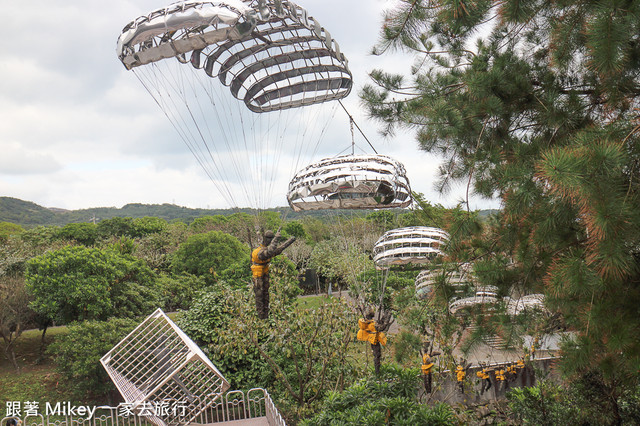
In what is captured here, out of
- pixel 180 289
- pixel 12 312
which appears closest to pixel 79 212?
pixel 180 289

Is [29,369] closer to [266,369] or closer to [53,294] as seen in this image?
[53,294]

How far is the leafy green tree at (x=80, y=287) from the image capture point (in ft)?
35.3

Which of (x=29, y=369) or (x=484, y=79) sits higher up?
(x=484, y=79)

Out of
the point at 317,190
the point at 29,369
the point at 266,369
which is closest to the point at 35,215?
the point at 29,369

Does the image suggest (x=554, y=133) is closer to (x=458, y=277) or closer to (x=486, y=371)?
(x=458, y=277)

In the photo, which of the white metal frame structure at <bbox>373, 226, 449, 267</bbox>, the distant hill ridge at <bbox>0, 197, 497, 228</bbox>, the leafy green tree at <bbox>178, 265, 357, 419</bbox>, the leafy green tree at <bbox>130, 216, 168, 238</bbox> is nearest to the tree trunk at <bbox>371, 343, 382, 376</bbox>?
the leafy green tree at <bbox>178, 265, 357, 419</bbox>

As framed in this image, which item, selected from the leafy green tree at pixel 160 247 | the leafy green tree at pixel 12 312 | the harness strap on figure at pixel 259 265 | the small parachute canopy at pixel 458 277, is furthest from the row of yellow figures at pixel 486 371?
the leafy green tree at pixel 160 247

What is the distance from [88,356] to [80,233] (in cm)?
2063

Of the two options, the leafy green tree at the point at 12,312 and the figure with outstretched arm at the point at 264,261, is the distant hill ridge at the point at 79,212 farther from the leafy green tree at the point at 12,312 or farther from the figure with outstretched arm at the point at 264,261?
the figure with outstretched arm at the point at 264,261

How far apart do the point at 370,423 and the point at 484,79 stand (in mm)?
3389

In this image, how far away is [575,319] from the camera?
118 inches

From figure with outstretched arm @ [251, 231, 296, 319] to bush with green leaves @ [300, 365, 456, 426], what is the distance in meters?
1.80

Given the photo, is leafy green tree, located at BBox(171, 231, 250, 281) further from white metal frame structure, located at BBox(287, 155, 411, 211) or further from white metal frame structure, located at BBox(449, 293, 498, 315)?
white metal frame structure, located at BBox(449, 293, 498, 315)

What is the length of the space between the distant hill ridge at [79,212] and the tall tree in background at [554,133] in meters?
40.2
